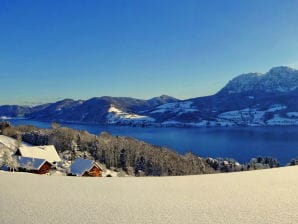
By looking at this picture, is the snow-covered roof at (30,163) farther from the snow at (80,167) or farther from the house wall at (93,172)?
the house wall at (93,172)

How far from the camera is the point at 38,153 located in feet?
112

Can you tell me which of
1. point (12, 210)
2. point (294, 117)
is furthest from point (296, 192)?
point (294, 117)

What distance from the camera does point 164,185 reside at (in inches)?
264

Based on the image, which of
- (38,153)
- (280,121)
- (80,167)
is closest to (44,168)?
(80,167)

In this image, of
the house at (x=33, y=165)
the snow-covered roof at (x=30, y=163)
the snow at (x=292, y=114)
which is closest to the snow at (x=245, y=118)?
the snow at (x=292, y=114)

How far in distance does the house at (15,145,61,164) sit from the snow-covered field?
89.0 feet

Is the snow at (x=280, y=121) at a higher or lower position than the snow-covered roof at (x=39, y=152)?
higher

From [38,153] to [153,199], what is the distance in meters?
30.9

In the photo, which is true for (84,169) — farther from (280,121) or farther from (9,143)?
(280,121)

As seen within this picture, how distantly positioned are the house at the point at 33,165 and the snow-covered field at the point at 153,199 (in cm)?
1888

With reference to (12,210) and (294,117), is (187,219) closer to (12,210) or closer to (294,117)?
(12,210)

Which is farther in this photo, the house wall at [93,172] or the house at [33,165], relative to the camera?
the house wall at [93,172]

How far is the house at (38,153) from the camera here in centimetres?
3316

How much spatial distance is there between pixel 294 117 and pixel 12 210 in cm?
18616
